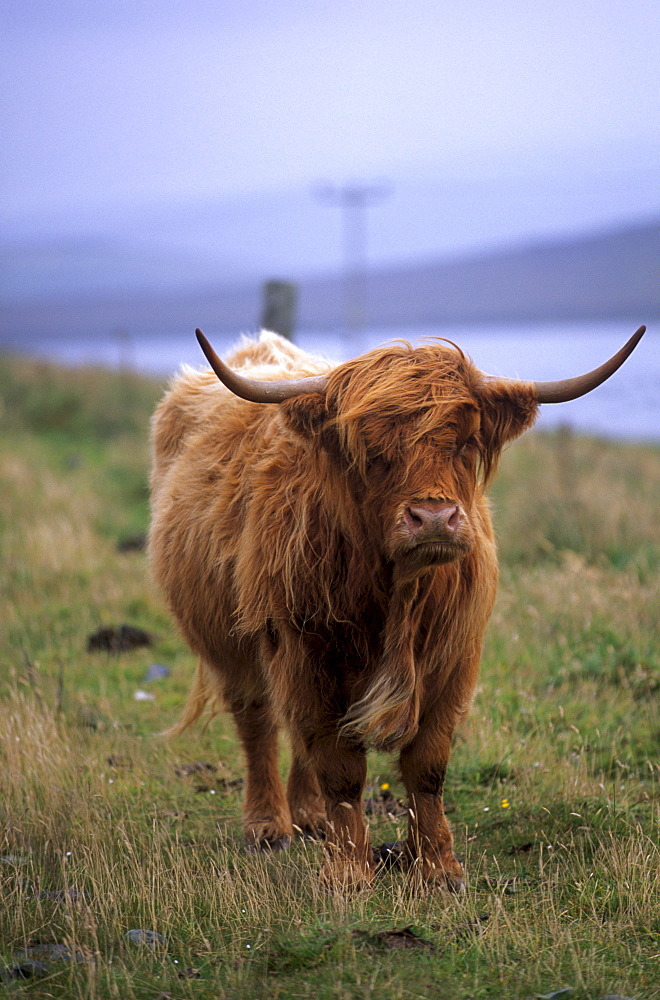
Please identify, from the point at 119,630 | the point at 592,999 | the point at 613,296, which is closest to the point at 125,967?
the point at 592,999

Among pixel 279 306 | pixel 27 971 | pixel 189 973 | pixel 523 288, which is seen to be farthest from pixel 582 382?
pixel 523 288

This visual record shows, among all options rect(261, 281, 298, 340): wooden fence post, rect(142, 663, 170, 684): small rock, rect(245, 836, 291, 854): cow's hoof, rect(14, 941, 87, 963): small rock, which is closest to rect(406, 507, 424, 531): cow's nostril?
rect(14, 941, 87, 963): small rock

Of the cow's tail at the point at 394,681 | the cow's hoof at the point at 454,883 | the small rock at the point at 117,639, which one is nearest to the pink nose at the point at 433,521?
the cow's tail at the point at 394,681

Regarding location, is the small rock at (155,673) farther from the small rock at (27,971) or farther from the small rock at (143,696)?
the small rock at (27,971)

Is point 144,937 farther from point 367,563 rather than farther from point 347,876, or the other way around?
point 367,563

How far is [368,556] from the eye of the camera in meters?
2.97

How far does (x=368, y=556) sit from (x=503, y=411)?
0.58 m

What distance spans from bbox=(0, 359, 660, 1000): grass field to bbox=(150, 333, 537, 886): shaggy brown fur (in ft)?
1.25

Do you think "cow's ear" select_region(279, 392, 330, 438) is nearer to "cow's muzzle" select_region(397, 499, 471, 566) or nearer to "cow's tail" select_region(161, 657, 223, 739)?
"cow's muzzle" select_region(397, 499, 471, 566)

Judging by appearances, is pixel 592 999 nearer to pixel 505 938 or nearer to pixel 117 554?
pixel 505 938

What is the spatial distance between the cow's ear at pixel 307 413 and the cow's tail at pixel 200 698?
1.42 metres

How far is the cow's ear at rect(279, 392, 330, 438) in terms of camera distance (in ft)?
9.70

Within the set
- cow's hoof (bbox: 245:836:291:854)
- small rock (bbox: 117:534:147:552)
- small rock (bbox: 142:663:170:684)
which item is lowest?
small rock (bbox: 142:663:170:684)

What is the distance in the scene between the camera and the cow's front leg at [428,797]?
3.26 metres
